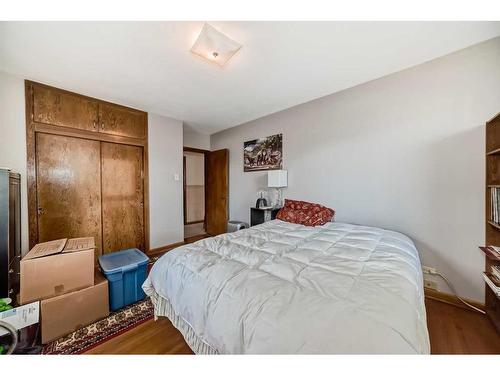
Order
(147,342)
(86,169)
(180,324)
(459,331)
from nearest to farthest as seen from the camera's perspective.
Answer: (180,324) < (147,342) < (459,331) < (86,169)

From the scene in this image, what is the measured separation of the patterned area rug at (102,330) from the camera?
1.32m

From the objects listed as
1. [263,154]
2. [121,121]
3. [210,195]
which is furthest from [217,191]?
[121,121]

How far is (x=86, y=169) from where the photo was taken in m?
2.56

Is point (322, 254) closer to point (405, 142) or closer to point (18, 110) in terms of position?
point (405, 142)

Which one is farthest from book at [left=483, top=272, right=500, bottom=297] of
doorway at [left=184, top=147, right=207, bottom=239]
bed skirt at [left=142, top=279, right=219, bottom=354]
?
doorway at [left=184, top=147, right=207, bottom=239]

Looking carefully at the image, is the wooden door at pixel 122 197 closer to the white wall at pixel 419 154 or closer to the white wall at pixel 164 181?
the white wall at pixel 164 181

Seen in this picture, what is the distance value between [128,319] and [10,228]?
1.31 m

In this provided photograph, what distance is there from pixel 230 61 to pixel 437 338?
9.36 ft

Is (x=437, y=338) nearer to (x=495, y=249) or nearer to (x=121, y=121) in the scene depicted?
(x=495, y=249)

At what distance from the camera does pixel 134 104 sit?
2.79m

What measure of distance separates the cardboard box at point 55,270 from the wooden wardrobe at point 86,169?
951mm
